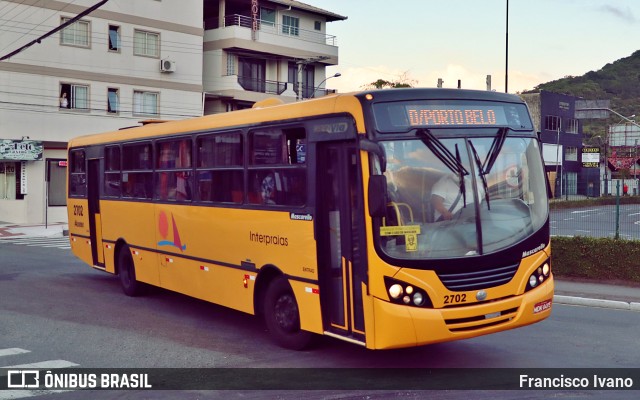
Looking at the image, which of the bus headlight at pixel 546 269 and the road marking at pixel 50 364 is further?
the road marking at pixel 50 364

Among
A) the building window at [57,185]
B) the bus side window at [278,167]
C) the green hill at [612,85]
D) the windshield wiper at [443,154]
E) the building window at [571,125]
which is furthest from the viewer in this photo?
the green hill at [612,85]

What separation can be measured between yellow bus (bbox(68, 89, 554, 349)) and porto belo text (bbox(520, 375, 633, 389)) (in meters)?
0.69

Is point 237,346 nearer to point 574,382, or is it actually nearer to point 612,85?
point 574,382

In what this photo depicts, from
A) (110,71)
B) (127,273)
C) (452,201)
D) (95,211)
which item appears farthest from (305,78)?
Result: (452,201)

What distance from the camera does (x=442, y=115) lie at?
9273mm

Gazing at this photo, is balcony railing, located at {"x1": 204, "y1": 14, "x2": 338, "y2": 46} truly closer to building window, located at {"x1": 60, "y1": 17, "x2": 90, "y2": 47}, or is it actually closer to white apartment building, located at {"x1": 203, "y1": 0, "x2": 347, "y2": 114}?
white apartment building, located at {"x1": 203, "y1": 0, "x2": 347, "y2": 114}

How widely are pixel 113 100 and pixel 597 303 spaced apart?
34.4 meters

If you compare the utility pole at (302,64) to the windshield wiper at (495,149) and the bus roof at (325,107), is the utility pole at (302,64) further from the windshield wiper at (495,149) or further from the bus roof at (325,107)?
the windshield wiper at (495,149)

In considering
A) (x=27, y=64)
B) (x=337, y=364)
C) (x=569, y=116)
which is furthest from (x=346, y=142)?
(x=569, y=116)

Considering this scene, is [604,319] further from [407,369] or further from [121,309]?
[121,309]

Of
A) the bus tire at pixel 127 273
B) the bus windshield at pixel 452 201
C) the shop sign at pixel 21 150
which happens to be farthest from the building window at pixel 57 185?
the bus windshield at pixel 452 201

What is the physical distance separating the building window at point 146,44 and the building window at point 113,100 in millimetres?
2519

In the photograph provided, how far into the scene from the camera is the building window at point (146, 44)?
148 ft

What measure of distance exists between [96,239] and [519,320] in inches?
430
